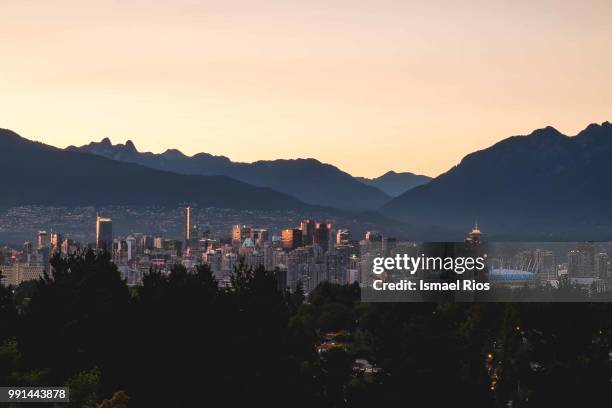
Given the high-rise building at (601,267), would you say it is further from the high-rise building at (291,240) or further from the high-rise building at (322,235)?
the high-rise building at (322,235)

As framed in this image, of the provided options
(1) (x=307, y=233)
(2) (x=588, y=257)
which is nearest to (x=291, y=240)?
(1) (x=307, y=233)

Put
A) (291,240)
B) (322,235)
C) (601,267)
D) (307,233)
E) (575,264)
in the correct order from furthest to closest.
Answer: (307,233) < (322,235) < (291,240) < (575,264) < (601,267)

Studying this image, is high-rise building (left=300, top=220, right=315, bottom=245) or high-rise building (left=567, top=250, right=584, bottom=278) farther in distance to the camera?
high-rise building (left=300, top=220, right=315, bottom=245)

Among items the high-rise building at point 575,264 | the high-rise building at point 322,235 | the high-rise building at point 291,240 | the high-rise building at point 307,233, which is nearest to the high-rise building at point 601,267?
the high-rise building at point 575,264

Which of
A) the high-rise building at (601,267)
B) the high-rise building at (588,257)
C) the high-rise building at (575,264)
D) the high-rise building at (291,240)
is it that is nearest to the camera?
the high-rise building at (575,264)

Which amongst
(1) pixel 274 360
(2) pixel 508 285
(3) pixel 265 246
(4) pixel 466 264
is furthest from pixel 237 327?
(3) pixel 265 246

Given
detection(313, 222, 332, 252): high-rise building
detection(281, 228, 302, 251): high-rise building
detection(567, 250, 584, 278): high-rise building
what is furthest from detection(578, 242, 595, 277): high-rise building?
detection(313, 222, 332, 252): high-rise building

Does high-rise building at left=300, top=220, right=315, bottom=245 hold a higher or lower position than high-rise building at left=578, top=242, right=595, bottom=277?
higher

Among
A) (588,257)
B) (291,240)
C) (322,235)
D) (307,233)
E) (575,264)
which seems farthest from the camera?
(307,233)

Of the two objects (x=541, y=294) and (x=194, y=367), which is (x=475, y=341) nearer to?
(x=541, y=294)

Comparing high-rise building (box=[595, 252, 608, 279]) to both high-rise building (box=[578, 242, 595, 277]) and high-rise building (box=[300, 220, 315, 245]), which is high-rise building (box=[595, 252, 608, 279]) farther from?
high-rise building (box=[300, 220, 315, 245])

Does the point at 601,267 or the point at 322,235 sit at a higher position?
the point at 322,235

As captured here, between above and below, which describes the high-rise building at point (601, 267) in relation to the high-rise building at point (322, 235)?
below

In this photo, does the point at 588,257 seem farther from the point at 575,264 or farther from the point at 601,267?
the point at 601,267
